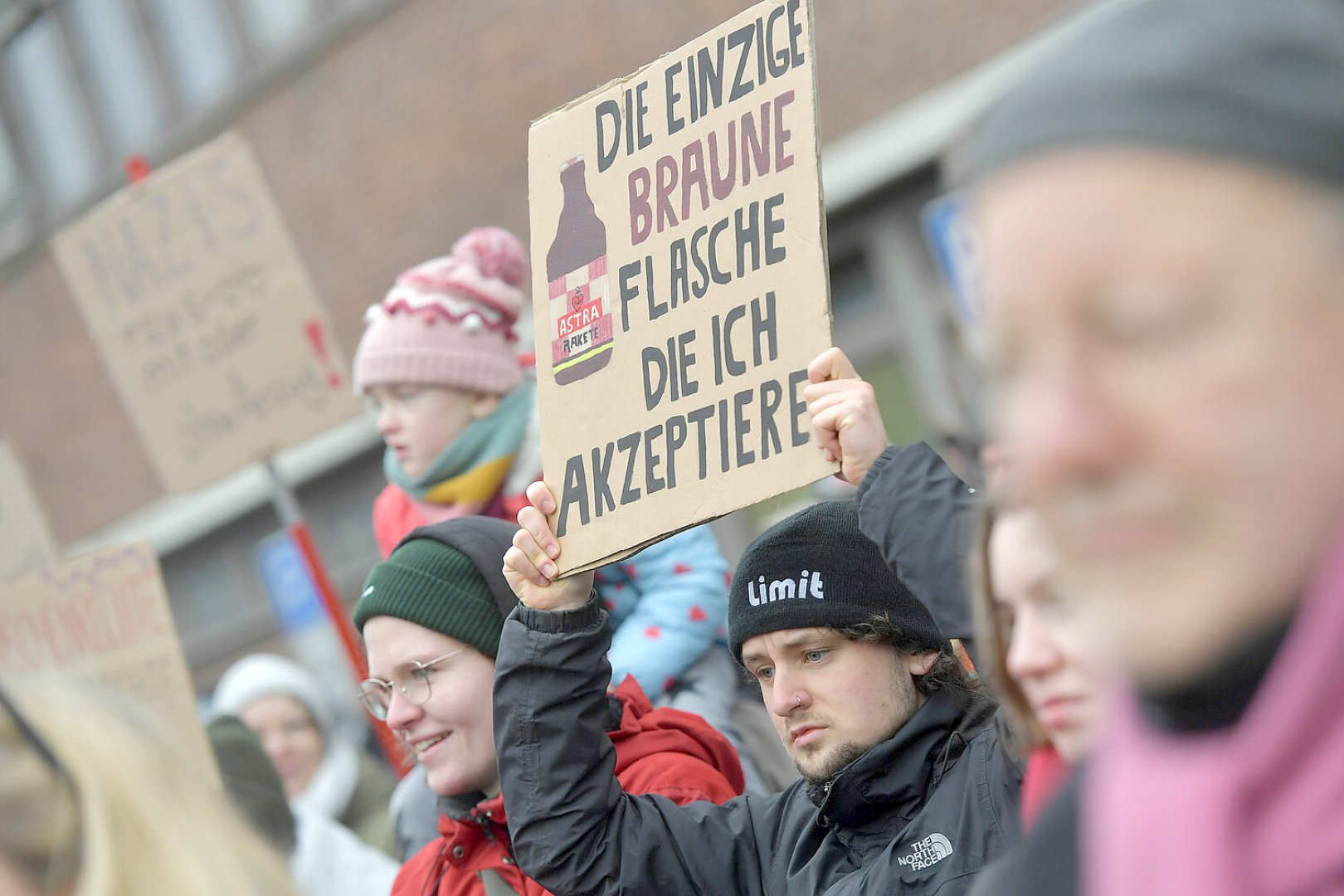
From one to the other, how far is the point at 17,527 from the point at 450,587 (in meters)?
2.64

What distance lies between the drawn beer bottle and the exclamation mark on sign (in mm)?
2166

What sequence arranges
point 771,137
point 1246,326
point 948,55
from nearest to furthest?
point 1246,326 → point 771,137 → point 948,55

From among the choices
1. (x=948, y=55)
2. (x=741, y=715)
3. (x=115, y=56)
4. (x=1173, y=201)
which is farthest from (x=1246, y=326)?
(x=115, y=56)

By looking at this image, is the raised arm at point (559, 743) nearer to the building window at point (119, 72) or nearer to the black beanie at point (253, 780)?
the black beanie at point (253, 780)

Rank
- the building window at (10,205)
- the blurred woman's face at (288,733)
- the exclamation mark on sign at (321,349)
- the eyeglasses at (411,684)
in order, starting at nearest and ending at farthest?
the eyeglasses at (411,684) → the exclamation mark on sign at (321,349) → the blurred woman's face at (288,733) → the building window at (10,205)

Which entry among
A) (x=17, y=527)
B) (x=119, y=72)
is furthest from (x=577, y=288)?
(x=119, y=72)

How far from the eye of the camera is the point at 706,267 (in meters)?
2.39

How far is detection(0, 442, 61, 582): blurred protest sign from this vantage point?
5117mm

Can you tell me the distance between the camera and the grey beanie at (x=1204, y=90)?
0.87 m

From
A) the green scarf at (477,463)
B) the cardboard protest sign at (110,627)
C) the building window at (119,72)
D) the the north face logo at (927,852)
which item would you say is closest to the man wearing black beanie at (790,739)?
the the north face logo at (927,852)

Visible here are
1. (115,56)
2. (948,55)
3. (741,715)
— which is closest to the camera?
(741,715)

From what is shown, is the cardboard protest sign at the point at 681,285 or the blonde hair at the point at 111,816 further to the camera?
the cardboard protest sign at the point at 681,285

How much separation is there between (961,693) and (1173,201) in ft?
6.11

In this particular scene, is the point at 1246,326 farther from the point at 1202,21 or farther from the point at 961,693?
the point at 961,693
